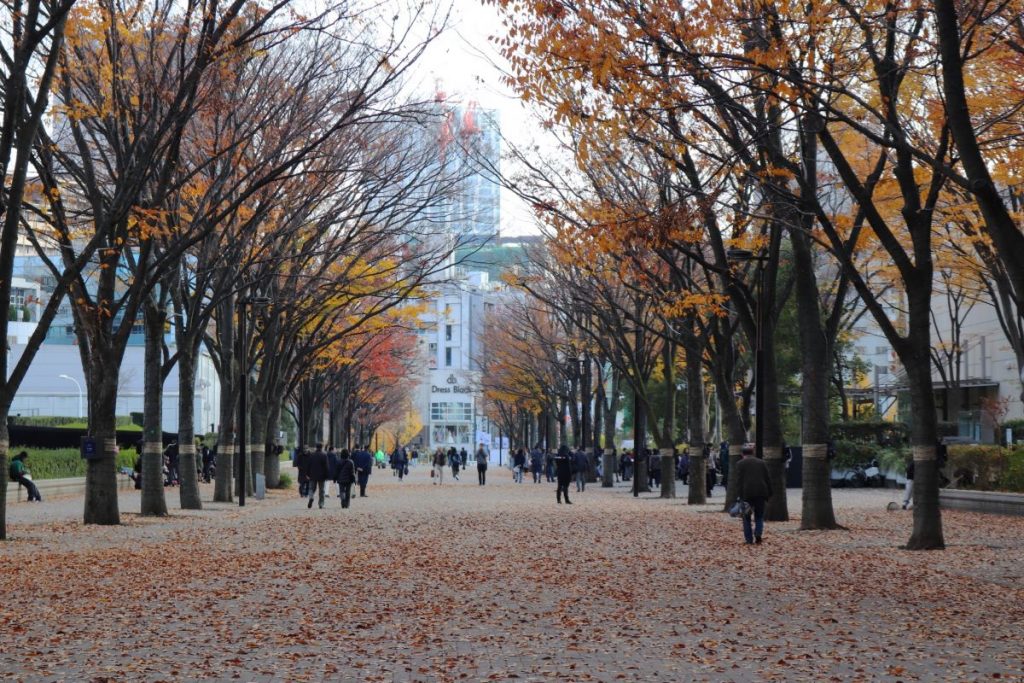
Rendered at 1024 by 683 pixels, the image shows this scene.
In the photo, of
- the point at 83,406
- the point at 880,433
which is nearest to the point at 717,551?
the point at 880,433

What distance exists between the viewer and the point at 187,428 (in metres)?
27.0

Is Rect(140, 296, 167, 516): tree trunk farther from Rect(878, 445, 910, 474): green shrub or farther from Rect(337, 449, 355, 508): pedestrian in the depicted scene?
Rect(878, 445, 910, 474): green shrub

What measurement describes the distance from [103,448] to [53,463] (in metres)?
16.4

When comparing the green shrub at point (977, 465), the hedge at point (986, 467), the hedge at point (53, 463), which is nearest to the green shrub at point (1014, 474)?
the hedge at point (986, 467)

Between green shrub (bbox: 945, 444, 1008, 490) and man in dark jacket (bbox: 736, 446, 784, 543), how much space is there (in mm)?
11300

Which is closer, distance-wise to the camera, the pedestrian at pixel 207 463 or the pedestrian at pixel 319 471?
the pedestrian at pixel 319 471

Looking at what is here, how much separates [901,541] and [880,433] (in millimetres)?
25942

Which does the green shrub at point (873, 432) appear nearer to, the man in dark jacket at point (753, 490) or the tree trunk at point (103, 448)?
the man in dark jacket at point (753, 490)

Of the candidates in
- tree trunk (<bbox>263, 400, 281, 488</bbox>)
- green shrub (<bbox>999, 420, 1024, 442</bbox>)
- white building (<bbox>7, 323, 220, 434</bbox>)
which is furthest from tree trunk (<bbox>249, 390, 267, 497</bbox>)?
white building (<bbox>7, 323, 220, 434</bbox>)

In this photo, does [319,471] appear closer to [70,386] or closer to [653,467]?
[653,467]

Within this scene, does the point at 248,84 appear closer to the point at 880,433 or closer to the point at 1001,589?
the point at 1001,589

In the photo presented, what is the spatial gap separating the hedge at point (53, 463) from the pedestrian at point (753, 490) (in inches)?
864

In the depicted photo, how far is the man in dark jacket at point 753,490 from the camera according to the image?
18281 mm

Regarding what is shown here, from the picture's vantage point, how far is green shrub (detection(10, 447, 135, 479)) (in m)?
35.3
